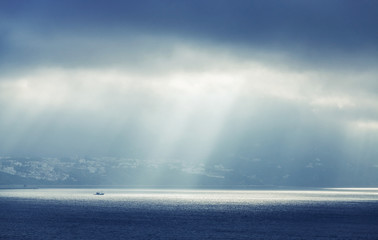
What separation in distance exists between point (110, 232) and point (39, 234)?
2240 centimetres

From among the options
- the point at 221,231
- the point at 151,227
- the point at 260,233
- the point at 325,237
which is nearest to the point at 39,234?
the point at 151,227

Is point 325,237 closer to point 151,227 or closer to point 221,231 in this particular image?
point 221,231

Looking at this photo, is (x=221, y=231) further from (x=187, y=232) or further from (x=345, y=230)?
(x=345, y=230)

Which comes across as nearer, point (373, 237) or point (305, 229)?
point (373, 237)

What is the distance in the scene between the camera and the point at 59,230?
179 m

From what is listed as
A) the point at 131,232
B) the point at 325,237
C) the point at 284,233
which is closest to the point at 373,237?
the point at 325,237

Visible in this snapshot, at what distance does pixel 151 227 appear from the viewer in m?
196

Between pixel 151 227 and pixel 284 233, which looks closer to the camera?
pixel 284 233

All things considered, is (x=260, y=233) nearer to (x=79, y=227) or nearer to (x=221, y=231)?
(x=221, y=231)

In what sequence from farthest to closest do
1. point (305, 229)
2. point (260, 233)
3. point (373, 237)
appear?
point (305, 229) → point (260, 233) → point (373, 237)

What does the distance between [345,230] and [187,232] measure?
2130 inches

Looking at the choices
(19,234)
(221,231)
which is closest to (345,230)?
(221,231)

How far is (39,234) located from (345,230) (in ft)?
329

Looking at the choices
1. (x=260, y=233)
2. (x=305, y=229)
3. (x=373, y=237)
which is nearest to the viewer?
(x=373, y=237)
